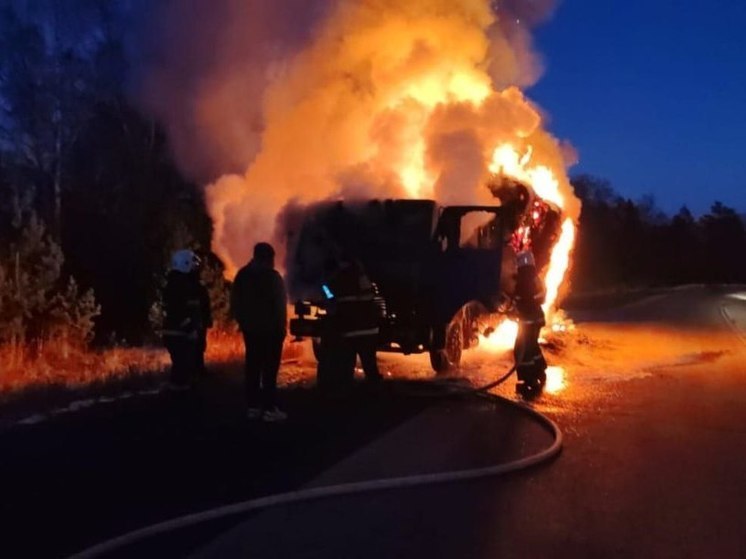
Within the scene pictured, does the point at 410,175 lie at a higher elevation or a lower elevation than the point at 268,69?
lower

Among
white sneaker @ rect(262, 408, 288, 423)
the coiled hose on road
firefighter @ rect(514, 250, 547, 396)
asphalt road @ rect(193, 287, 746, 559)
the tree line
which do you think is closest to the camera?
the coiled hose on road

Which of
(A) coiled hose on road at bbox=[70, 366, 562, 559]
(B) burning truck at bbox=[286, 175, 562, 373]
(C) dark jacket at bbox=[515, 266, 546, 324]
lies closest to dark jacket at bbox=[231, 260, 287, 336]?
(A) coiled hose on road at bbox=[70, 366, 562, 559]

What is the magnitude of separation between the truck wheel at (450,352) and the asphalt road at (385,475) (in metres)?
1.72

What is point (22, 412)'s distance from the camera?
9.68 m

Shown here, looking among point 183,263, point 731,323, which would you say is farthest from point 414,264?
point 731,323

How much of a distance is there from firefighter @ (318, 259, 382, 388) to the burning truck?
3.31 ft

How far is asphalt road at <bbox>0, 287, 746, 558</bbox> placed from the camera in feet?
19.2

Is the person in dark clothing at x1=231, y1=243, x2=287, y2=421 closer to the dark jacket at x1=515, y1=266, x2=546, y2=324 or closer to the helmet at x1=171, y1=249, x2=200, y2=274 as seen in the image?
the helmet at x1=171, y1=249, x2=200, y2=274

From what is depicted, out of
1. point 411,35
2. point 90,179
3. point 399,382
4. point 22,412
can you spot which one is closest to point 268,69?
point 411,35

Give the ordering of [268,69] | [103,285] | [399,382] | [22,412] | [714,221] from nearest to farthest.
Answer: [22,412]
[399,382]
[268,69]
[103,285]
[714,221]

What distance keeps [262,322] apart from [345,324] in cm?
194

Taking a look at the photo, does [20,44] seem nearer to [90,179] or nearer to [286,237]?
[90,179]

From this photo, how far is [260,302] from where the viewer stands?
9.48 m

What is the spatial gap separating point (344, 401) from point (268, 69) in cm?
601
